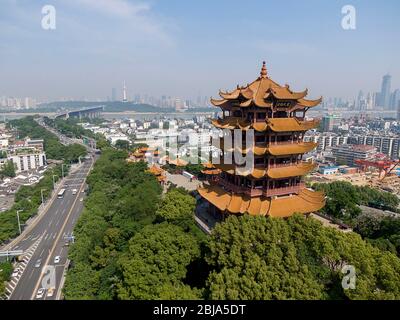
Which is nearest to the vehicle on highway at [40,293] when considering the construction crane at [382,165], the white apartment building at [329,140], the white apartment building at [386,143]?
the construction crane at [382,165]

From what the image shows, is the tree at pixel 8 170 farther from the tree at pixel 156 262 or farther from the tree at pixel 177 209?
the tree at pixel 156 262

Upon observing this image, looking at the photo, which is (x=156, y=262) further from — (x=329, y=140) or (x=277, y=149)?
(x=329, y=140)

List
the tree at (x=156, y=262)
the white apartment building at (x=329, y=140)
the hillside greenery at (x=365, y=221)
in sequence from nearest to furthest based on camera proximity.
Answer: the tree at (x=156, y=262) → the hillside greenery at (x=365, y=221) → the white apartment building at (x=329, y=140)

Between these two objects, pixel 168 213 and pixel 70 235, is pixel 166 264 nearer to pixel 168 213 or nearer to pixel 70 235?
pixel 168 213

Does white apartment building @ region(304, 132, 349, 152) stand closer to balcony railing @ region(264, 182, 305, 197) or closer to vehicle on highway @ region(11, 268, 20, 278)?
balcony railing @ region(264, 182, 305, 197)

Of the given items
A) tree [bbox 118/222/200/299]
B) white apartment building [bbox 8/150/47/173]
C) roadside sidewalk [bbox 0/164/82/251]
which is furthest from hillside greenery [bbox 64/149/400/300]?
white apartment building [bbox 8/150/47/173]

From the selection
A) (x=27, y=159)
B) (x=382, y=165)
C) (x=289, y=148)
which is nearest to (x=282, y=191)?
(x=289, y=148)
